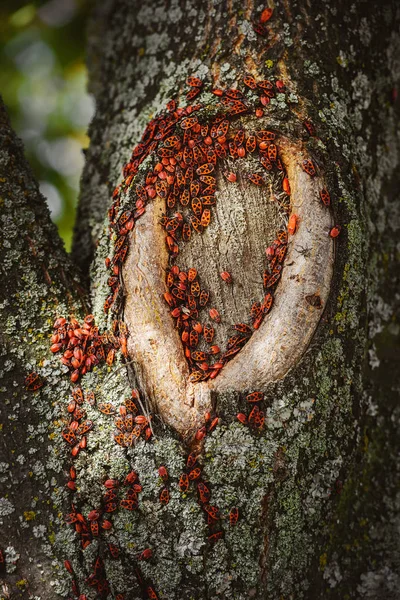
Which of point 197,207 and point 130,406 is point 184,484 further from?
point 197,207

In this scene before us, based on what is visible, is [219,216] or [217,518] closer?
[217,518]

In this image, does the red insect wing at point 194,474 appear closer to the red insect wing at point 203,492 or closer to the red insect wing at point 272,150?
the red insect wing at point 203,492

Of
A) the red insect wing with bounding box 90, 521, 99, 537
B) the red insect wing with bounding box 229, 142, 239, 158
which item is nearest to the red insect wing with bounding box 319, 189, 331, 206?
the red insect wing with bounding box 229, 142, 239, 158

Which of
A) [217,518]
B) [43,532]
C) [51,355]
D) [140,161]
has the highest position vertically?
[140,161]

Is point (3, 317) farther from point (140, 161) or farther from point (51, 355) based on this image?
point (140, 161)

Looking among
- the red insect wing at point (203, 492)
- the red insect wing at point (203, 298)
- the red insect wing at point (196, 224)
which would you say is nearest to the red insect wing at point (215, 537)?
the red insect wing at point (203, 492)

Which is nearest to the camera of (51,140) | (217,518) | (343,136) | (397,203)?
(217,518)

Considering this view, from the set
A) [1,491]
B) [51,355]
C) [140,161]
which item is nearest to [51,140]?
[140,161]
